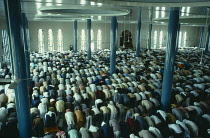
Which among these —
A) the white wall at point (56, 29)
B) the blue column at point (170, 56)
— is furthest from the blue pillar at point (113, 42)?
the white wall at point (56, 29)

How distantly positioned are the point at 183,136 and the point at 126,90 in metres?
4.00

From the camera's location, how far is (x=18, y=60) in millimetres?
6090

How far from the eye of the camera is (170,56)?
8648 mm

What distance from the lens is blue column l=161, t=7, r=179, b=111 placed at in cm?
822

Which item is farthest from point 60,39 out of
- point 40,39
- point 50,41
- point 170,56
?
point 170,56

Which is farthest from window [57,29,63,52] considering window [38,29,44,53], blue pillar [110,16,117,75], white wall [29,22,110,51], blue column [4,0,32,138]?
blue column [4,0,32,138]

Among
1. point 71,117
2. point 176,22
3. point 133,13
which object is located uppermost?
point 133,13

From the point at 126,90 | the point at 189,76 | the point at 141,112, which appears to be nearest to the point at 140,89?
the point at 126,90

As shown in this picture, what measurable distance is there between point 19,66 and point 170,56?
6.31 m

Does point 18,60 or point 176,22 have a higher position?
point 176,22

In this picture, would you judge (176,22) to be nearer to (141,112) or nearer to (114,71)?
(141,112)

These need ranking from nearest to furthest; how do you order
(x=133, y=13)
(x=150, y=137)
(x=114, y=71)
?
(x=150, y=137)
(x=114, y=71)
(x=133, y=13)

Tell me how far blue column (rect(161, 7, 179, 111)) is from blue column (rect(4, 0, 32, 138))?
6056mm

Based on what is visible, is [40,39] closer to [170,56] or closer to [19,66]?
[19,66]
